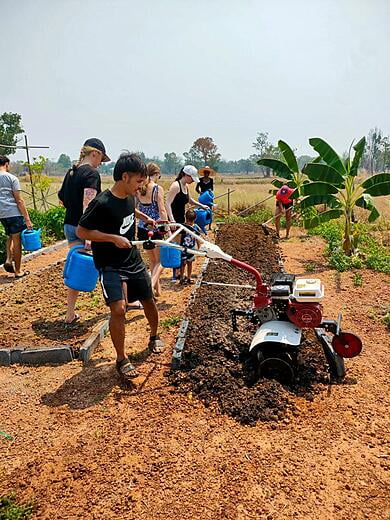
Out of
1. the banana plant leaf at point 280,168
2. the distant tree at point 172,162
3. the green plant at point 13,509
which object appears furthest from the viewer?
the distant tree at point 172,162

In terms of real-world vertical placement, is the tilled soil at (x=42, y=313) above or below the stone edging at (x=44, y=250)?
below

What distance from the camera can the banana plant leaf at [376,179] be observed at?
8.06 m

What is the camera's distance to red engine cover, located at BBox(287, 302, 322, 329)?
11.5 ft

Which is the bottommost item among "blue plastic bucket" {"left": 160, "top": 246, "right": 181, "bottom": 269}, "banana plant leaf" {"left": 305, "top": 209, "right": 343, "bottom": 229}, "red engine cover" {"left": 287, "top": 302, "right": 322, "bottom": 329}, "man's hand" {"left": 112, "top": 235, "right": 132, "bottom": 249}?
"red engine cover" {"left": 287, "top": 302, "right": 322, "bottom": 329}

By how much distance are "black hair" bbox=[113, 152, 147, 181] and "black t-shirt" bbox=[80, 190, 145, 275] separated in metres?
0.21

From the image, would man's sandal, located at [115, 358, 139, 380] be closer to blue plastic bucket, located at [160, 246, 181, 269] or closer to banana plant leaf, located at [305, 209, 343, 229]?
blue plastic bucket, located at [160, 246, 181, 269]

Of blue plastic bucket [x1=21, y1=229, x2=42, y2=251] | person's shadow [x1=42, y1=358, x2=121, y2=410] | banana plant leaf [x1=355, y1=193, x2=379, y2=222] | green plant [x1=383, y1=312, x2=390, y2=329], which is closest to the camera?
person's shadow [x1=42, y1=358, x2=121, y2=410]

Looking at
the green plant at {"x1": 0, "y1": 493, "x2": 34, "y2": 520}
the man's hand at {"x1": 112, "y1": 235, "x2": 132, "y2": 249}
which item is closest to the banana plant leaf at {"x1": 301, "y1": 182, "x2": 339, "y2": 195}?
the man's hand at {"x1": 112, "y1": 235, "x2": 132, "y2": 249}

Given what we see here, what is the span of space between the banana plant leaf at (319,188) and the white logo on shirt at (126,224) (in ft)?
18.1

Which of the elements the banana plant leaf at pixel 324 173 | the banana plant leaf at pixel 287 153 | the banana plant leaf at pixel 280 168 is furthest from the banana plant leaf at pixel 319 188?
the banana plant leaf at pixel 280 168

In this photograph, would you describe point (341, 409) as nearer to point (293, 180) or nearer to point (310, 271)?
point (310, 271)

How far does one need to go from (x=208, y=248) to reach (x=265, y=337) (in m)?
0.89

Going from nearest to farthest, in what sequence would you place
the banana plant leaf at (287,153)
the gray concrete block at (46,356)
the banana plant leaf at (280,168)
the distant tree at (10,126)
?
the gray concrete block at (46,356) < the banana plant leaf at (287,153) < the banana plant leaf at (280,168) < the distant tree at (10,126)

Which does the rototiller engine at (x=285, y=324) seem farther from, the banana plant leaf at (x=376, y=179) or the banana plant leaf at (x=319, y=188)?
the banana plant leaf at (x=376, y=179)
